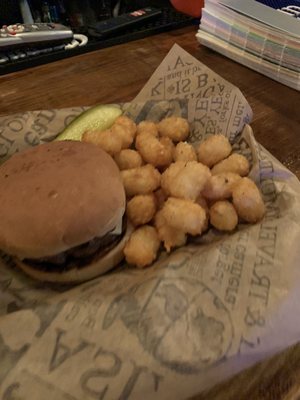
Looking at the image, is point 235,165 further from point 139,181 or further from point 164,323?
point 164,323

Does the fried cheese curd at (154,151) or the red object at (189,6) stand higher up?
the fried cheese curd at (154,151)

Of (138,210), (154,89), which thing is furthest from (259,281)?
(154,89)

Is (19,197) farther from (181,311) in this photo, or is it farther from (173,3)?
(173,3)

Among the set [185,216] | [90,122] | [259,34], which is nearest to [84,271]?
[185,216]

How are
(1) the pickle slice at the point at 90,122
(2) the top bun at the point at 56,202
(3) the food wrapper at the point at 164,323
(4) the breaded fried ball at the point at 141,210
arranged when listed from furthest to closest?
1. (1) the pickle slice at the point at 90,122
2. (4) the breaded fried ball at the point at 141,210
3. (2) the top bun at the point at 56,202
4. (3) the food wrapper at the point at 164,323

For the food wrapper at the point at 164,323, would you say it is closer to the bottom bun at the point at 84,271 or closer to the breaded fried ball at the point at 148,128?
the bottom bun at the point at 84,271

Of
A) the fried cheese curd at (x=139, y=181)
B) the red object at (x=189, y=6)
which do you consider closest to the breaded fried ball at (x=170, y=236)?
the fried cheese curd at (x=139, y=181)
